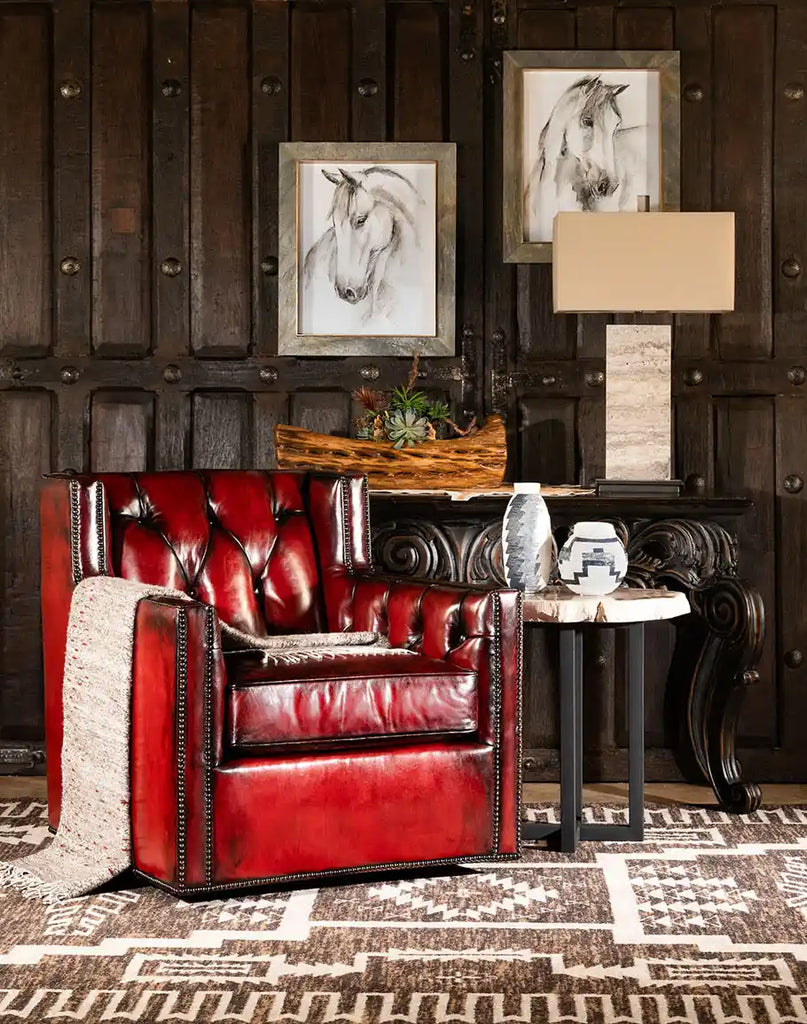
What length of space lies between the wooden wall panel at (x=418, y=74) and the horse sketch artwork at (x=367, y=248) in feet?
0.39

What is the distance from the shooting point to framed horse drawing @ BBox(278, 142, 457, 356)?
14.6 feet

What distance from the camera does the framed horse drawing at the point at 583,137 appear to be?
4457 mm

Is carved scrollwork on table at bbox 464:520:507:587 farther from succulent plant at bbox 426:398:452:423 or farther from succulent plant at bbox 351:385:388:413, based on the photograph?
succulent plant at bbox 351:385:388:413

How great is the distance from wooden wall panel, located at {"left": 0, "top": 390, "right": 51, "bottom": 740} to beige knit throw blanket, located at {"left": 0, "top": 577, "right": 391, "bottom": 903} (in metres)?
1.14

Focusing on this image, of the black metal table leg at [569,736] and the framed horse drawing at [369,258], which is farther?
the framed horse drawing at [369,258]

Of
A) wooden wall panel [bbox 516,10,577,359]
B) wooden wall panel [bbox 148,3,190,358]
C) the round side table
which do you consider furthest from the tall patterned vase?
wooden wall panel [bbox 148,3,190,358]

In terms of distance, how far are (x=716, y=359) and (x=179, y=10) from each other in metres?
2.01

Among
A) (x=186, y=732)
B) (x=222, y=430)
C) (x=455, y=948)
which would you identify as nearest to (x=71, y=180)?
(x=222, y=430)

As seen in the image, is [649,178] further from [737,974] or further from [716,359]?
[737,974]

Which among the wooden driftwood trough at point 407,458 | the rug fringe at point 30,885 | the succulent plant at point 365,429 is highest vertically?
the succulent plant at point 365,429

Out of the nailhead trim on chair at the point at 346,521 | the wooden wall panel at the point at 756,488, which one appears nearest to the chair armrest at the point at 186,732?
the nailhead trim on chair at the point at 346,521

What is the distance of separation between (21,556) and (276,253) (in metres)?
1.25

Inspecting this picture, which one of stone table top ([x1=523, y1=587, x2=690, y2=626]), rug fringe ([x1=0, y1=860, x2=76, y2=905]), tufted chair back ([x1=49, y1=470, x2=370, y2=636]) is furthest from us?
tufted chair back ([x1=49, y1=470, x2=370, y2=636])

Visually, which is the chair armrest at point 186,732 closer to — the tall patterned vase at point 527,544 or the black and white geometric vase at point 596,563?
the tall patterned vase at point 527,544
